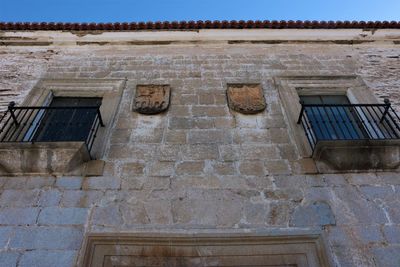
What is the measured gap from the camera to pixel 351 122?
4773mm

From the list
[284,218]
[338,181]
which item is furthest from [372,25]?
[284,218]

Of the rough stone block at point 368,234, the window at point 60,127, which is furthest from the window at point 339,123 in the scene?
the window at point 60,127

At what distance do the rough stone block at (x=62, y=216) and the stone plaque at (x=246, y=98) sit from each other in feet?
8.07

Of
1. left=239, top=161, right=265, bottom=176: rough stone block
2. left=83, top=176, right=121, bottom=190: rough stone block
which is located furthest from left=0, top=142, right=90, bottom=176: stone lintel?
left=239, top=161, right=265, bottom=176: rough stone block

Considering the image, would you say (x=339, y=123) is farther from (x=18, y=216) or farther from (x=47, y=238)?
(x=18, y=216)

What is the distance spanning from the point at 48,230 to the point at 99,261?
0.65 meters

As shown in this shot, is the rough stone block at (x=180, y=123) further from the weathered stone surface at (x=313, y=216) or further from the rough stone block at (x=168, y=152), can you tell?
the weathered stone surface at (x=313, y=216)

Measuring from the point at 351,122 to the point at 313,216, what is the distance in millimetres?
2022

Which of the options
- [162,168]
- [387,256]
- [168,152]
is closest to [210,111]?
[168,152]

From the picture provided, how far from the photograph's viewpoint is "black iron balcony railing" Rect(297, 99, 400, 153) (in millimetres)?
4422

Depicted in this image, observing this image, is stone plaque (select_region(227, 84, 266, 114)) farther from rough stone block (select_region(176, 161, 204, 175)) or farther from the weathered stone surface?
the weathered stone surface

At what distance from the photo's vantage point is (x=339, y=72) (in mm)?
5773

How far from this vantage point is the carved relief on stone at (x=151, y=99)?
469cm

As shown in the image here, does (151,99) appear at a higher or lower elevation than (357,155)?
higher
